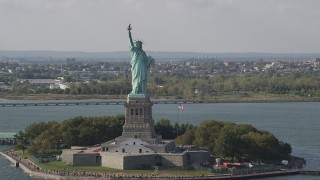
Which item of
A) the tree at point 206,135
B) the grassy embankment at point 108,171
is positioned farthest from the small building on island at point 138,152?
the tree at point 206,135

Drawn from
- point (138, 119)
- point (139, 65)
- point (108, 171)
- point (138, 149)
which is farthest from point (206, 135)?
point (108, 171)

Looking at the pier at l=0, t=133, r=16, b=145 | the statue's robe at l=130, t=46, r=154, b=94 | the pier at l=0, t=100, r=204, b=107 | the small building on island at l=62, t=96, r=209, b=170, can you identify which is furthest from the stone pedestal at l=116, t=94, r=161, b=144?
the pier at l=0, t=100, r=204, b=107

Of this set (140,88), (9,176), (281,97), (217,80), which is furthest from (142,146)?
(217,80)

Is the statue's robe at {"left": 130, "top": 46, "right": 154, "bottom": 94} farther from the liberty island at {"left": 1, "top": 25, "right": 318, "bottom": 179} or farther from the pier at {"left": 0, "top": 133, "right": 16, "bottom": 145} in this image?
the pier at {"left": 0, "top": 133, "right": 16, "bottom": 145}

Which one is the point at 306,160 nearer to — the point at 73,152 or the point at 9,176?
the point at 73,152

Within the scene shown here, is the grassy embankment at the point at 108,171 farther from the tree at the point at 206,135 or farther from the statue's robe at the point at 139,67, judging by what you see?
the tree at the point at 206,135

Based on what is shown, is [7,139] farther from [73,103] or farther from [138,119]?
[73,103]
